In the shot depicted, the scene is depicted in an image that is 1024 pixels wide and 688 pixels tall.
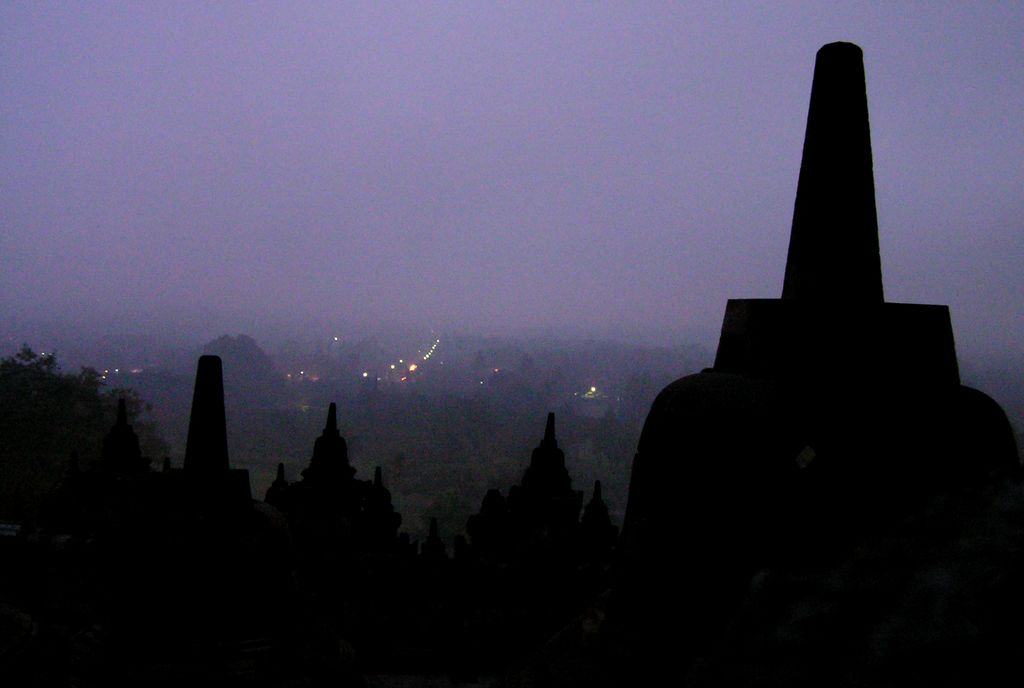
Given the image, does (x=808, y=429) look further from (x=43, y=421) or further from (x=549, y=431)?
(x=43, y=421)

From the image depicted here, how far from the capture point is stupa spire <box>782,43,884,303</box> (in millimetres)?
4449

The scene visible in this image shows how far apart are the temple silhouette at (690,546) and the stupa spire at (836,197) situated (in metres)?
0.01

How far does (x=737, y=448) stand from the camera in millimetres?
3842

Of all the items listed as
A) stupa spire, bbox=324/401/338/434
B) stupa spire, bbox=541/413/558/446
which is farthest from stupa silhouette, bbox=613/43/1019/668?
stupa spire, bbox=324/401/338/434

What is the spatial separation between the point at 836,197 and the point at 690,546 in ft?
7.90

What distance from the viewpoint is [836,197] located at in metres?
4.51

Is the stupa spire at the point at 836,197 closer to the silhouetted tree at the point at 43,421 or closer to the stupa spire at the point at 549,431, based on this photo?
the stupa spire at the point at 549,431

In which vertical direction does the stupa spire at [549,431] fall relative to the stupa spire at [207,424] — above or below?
below

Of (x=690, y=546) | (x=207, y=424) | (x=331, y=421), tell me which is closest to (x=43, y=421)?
(x=331, y=421)

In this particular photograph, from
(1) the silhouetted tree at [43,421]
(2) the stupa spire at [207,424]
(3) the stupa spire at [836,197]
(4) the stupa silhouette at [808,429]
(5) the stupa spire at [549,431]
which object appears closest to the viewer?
(4) the stupa silhouette at [808,429]

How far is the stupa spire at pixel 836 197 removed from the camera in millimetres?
4449

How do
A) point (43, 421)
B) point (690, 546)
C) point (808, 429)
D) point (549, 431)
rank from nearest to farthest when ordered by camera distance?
point (808, 429), point (690, 546), point (549, 431), point (43, 421)

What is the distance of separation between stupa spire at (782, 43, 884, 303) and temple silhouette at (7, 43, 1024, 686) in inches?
0.6

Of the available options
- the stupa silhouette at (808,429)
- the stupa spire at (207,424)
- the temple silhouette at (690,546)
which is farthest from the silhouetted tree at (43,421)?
the stupa silhouette at (808,429)
